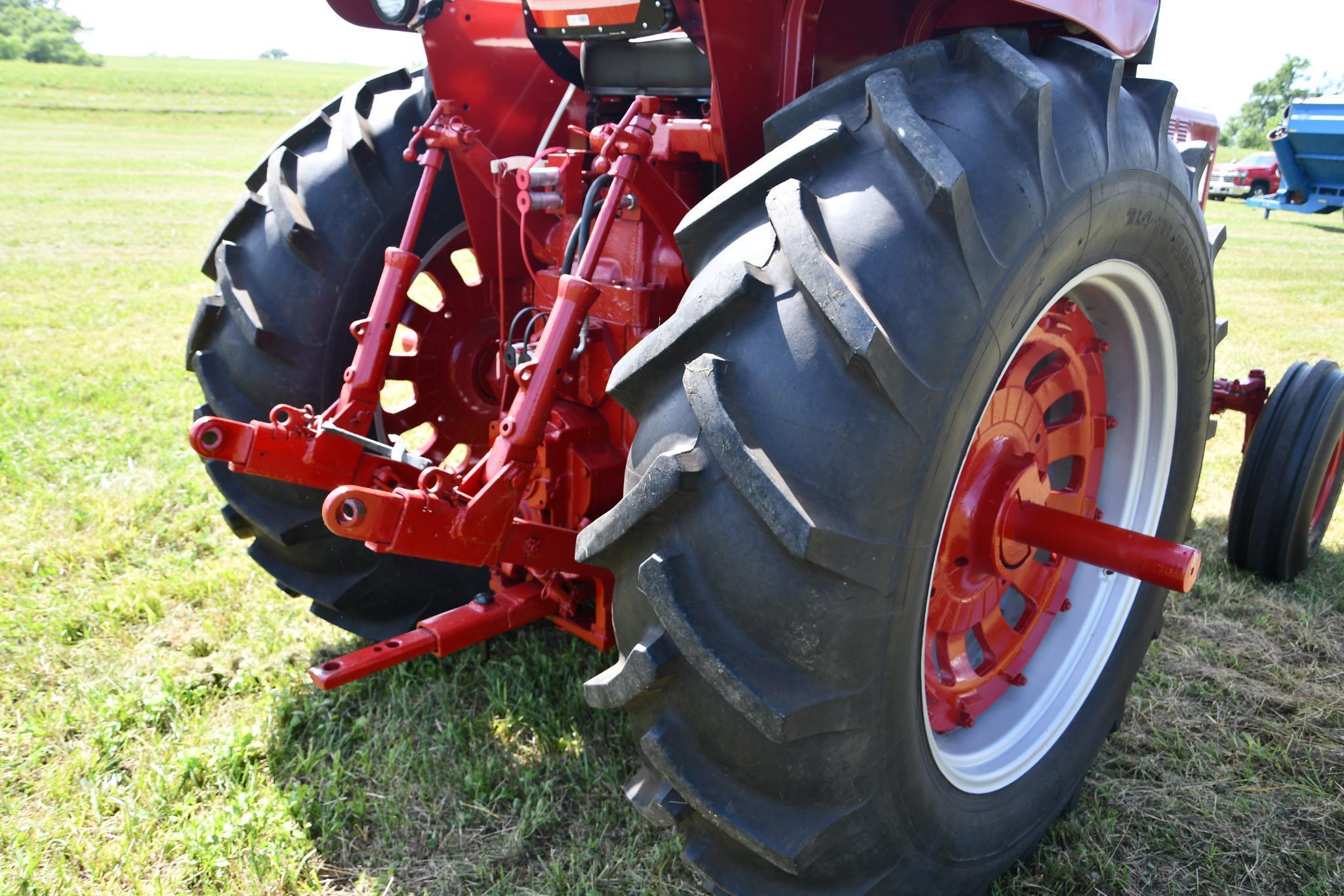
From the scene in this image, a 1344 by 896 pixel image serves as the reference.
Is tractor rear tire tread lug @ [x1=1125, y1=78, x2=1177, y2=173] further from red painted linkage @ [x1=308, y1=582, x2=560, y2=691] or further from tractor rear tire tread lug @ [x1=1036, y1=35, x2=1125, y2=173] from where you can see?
red painted linkage @ [x1=308, y1=582, x2=560, y2=691]

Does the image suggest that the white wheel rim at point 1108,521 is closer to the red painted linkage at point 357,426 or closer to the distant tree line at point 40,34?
the red painted linkage at point 357,426

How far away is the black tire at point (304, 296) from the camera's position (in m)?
2.40

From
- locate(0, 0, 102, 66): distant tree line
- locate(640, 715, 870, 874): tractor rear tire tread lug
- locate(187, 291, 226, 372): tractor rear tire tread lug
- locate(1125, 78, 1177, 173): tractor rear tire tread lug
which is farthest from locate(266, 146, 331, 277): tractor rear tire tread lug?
locate(0, 0, 102, 66): distant tree line

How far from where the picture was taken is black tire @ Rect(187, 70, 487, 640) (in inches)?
94.7

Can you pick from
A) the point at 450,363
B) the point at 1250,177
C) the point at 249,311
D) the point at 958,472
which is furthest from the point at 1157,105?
the point at 1250,177

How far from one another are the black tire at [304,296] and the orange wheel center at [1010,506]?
1.44 m

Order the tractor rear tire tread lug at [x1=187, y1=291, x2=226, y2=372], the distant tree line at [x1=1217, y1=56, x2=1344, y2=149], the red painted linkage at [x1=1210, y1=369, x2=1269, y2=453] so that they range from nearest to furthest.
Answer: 1. the tractor rear tire tread lug at [x1=187, y1=291, x2=226, y2=372]
2. the red painted linkage at [x1=1210, y1=369, x2=1269, y2=453]
3. the distant tree line at [x1=1217, y1=56, x2=1344, y2=149]

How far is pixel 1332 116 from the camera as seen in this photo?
13.7 m

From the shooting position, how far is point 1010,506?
1.87m

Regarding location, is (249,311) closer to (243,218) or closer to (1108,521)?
(243,218)

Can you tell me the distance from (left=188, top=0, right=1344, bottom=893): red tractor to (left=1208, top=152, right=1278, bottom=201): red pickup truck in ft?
71.5

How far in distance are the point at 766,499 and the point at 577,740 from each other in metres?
1.30

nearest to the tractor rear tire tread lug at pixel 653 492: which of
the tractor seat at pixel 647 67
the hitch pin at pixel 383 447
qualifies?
the hitch pin at pixel 383 447

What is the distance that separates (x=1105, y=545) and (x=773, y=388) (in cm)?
84
